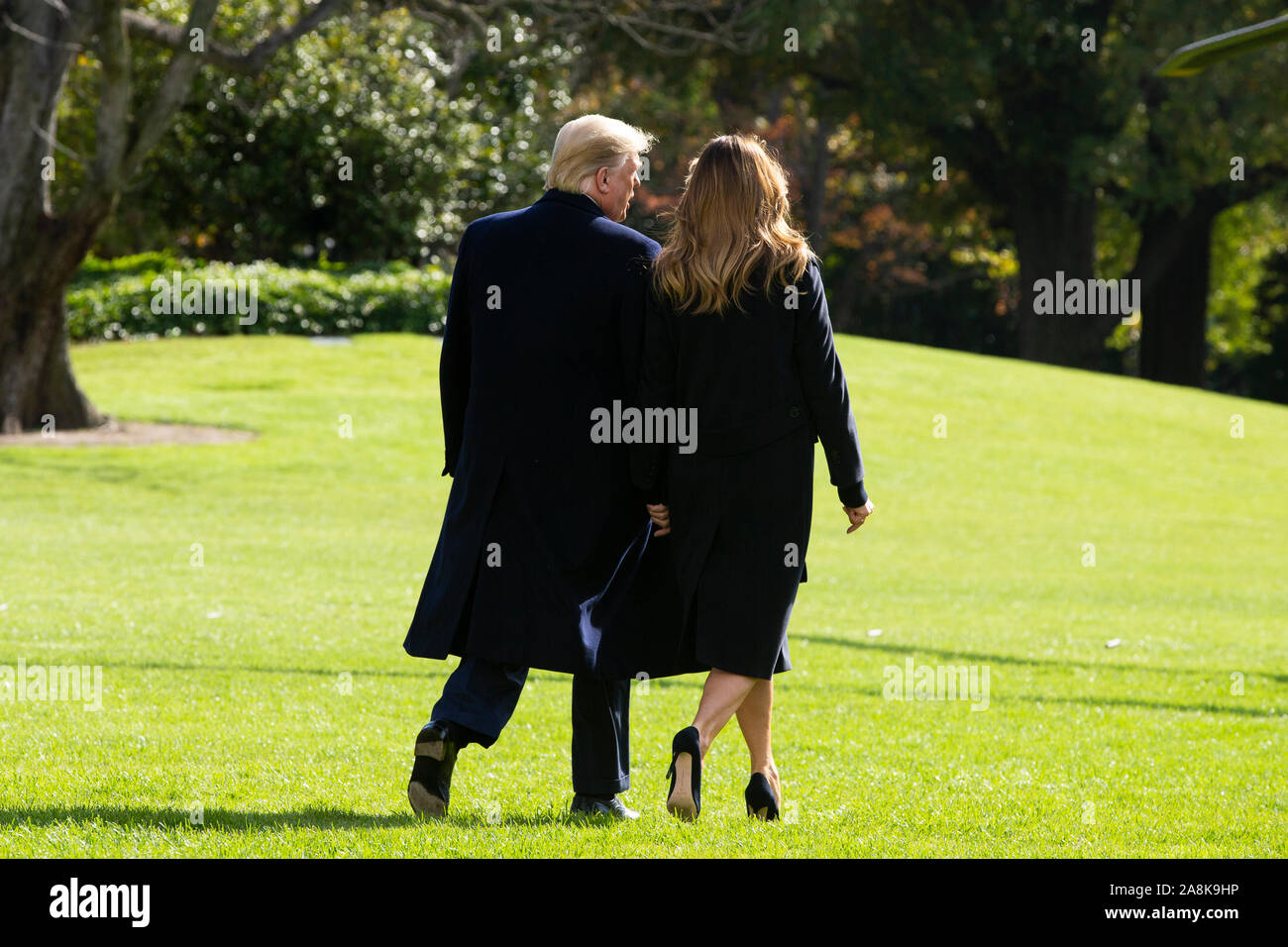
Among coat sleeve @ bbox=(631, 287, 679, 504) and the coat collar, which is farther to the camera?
the coat collar

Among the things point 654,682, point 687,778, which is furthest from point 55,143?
point 687,778

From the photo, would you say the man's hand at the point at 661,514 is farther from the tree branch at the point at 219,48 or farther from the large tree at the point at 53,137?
the tree branch at the point at 219,48

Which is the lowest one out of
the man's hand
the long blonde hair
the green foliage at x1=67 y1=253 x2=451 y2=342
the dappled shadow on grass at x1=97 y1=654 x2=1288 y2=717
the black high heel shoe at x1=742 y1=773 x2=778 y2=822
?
the dappled shadow on grass at x1=97 y1=654 x2=1288 y2=717

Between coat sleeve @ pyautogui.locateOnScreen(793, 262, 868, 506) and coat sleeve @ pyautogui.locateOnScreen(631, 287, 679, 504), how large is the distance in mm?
377

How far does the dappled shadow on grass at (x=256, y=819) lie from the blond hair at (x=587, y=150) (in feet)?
6.23

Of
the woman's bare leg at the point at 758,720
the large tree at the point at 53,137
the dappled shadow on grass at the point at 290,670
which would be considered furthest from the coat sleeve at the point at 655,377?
the large tree at the point at 53,137

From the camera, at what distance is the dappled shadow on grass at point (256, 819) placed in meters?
4.22

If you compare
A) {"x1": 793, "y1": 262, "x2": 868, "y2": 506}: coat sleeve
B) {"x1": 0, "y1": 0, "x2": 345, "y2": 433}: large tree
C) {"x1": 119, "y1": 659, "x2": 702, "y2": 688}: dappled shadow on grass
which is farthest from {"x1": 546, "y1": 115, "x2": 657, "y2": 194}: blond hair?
{"x1": 0, "y1": 0, "x2": 345, "y2": 433}: large tree

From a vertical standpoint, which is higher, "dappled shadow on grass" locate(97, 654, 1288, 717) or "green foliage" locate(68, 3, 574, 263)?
"green foliage" locate(68, 3, 574, 263)

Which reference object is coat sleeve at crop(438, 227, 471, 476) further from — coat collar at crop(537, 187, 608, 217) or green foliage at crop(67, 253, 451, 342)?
green foliage at crop(67, 253, 451, 342)

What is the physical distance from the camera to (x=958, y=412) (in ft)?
71.1

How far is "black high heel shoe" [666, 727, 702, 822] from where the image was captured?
4363 millimetres

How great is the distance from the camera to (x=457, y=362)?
4.71 meters
